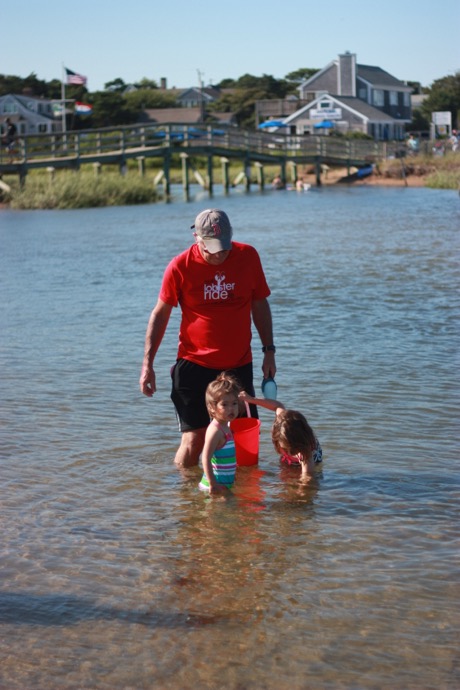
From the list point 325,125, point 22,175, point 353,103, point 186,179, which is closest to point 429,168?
point 186,179

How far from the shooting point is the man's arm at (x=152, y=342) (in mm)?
5742

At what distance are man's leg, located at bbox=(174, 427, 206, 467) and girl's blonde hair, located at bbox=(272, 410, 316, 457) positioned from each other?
47 centimetres

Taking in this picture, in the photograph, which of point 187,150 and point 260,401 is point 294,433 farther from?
point 187,150

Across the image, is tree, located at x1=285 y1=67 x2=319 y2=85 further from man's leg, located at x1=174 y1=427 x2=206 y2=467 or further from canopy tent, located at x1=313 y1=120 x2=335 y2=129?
man's leg, located at x1=174 y1=427 x2=206 y2=467

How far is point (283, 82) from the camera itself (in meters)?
128

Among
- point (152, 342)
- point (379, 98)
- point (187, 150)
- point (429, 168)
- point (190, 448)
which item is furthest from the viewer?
point (379, 98)

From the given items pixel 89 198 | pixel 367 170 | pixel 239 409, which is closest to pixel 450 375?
pixel 239 409

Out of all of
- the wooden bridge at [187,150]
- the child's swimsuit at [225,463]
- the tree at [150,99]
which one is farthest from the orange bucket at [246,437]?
the tree at [150,99]

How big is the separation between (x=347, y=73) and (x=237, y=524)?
84.3 meters

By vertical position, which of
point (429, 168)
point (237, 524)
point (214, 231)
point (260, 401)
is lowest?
point (237, 524)

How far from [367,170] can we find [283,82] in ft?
245

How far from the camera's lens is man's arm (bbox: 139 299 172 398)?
5.74 meters

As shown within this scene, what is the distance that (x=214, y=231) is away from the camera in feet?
17.7

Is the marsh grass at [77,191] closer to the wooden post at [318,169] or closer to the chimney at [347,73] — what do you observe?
the wooden post at [318,169]
